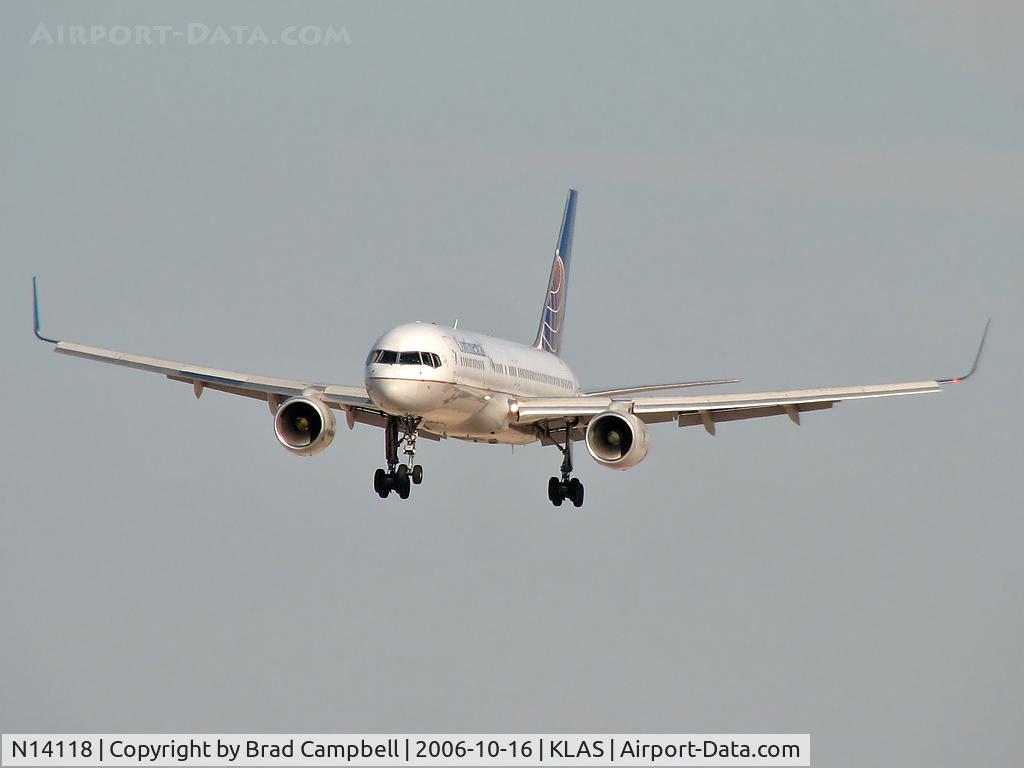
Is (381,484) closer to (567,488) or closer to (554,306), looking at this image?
(567,488)

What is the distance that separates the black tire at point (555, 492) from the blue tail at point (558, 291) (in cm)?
1021

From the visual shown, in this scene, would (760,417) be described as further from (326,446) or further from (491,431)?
(326,446)

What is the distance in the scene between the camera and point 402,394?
219 ft

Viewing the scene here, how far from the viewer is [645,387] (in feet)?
245

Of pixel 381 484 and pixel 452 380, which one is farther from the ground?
pixel 452 380

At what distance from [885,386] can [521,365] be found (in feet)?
37.2

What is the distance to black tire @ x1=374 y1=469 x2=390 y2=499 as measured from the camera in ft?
232

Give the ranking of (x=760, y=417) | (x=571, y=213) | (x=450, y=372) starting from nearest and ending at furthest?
(x=450, y=372), (x=760, y=417), (x=571, y=213)

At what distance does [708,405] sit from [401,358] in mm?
10003

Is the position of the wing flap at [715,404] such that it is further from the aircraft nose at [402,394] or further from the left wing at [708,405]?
the aircraft nose at [402,394]

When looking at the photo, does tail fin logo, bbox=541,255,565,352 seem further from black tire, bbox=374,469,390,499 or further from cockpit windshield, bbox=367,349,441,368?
cockpit windshield, bbox=367,349,441,368

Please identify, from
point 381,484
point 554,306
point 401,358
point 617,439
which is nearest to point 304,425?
point 381,484

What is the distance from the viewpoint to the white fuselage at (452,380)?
6706 centimetres

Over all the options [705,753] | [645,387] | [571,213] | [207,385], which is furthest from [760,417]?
[571,213]
